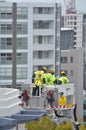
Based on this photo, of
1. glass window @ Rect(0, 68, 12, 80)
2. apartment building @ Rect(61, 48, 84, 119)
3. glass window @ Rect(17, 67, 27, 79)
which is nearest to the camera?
glass window @ Rect(0, 68, 12, 80)

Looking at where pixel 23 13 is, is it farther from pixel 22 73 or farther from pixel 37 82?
pixel 37 82

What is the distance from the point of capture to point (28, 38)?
3347 centimetres

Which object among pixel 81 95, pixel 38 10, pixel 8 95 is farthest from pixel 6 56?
pixel 8 95

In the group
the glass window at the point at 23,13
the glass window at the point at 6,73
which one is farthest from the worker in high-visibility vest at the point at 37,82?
the glass window at the point at 23,13

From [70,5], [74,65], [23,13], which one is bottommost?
[74,65]

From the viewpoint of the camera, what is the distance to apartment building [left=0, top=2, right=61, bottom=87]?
32.5 m

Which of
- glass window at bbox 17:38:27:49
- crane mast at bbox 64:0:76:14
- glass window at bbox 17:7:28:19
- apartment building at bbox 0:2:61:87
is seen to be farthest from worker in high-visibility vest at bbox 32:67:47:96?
crane mast at bbox 64:0:76:14

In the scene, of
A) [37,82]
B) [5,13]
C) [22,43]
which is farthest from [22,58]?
[37,82]

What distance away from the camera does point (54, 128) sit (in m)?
12.9

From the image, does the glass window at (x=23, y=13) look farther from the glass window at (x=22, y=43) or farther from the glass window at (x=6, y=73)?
the glass window at (x=6, y=73)

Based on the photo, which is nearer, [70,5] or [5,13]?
[5,13]

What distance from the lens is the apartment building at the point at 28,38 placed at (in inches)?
1281

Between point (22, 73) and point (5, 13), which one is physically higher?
point (5, 13)

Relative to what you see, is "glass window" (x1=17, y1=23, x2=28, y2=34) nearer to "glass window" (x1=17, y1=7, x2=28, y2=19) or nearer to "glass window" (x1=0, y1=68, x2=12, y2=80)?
"glass window" (x1=17, y1=7, x2=28, y2=19)
